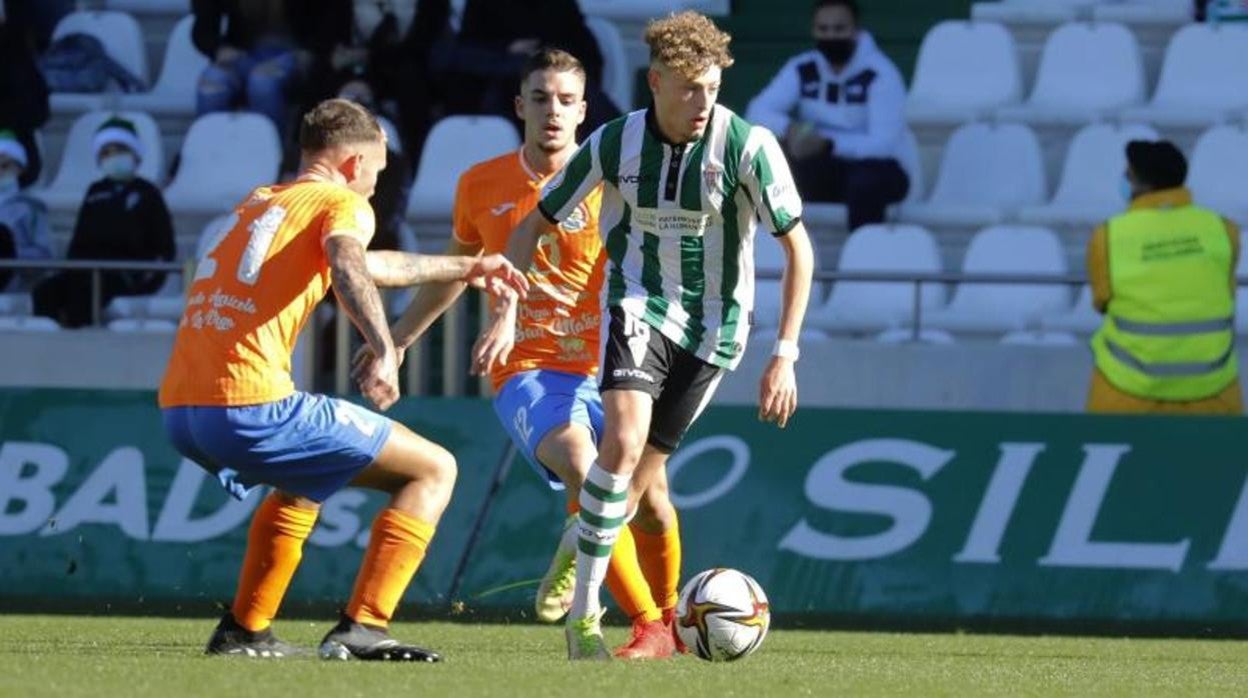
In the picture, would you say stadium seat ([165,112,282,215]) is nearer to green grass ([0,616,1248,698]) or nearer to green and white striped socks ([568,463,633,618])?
green grass ([0,616,1248,698])

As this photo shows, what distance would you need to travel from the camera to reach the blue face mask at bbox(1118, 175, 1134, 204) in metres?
A: 13.3

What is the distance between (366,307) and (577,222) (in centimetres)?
177

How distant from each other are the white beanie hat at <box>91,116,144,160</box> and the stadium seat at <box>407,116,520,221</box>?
1756mm

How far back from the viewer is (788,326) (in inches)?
331

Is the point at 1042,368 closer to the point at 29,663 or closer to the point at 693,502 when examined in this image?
the point at 693,502

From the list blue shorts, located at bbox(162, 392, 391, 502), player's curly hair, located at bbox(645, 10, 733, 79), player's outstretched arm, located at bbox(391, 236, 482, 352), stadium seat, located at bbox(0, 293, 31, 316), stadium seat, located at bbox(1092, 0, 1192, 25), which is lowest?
stadium seat, located at bbox(0, 293, 31, 316)

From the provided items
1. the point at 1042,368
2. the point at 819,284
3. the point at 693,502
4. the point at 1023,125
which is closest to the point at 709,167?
the point at 693,502

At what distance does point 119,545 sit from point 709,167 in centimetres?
494

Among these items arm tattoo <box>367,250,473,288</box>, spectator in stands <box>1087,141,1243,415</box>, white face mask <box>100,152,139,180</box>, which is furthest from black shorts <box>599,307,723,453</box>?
white face mask <box>100,152,139,180</box>

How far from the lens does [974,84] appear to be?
53.5ft

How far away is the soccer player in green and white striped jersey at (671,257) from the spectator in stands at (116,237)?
265 inches

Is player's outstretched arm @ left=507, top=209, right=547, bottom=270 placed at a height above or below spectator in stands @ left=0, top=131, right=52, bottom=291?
above

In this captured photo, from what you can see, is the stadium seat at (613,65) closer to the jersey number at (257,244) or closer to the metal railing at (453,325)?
the metal railing at (453,325)

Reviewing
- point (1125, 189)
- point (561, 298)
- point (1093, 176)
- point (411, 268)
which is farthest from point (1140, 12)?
point (411, 268)
